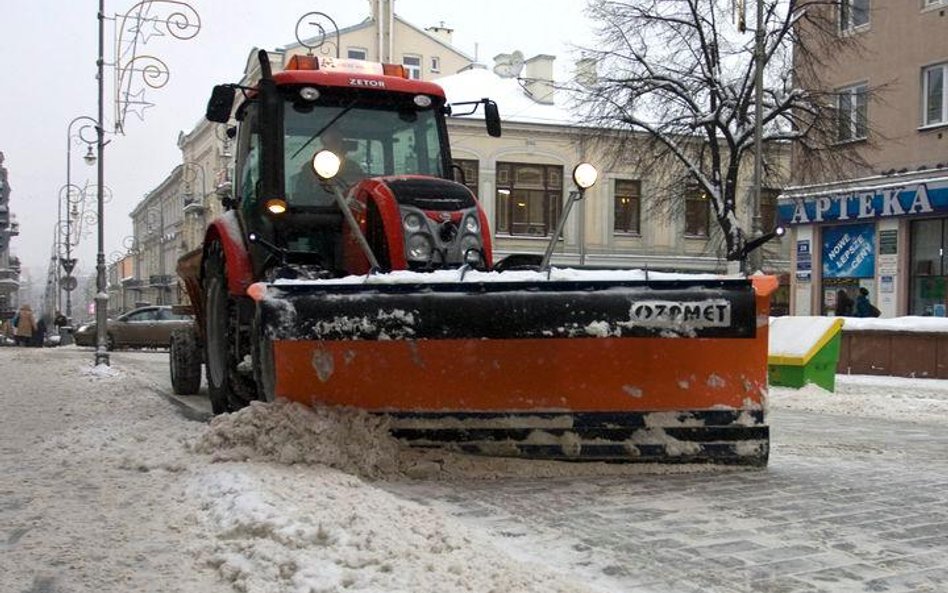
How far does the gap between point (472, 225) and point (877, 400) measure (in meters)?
8.02

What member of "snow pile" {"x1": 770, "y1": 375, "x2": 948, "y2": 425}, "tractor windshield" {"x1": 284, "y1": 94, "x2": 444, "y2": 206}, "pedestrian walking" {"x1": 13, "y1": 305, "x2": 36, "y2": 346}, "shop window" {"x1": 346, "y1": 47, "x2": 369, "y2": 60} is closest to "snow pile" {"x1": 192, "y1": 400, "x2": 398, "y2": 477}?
"tractor windshield" {"x1": 284, "y1": 94, "x2": 444, "y2": 206}

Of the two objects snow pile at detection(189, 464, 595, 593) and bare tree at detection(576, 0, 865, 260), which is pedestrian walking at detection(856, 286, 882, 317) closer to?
bare tree at detection(576, 0, 865, 260)

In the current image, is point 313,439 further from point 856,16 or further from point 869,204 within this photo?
point 856,16

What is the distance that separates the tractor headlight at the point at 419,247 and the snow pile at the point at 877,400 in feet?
22.0

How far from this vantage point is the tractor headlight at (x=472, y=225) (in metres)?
6.38

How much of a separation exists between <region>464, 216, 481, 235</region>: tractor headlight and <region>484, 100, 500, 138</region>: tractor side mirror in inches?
60.0

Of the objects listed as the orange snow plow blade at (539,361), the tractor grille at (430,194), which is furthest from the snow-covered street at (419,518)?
the tractor grille at (430,194)

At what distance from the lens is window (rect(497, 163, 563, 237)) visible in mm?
36219

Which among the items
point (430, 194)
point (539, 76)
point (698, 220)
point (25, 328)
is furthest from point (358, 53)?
point (430, 194)

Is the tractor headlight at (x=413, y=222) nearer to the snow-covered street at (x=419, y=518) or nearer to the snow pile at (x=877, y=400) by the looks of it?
the snow-covered street at (x=419, y=518)

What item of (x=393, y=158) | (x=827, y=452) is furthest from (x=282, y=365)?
(x=827, y=452)

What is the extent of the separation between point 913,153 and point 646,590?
68.9 ft

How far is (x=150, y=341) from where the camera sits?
28.7m

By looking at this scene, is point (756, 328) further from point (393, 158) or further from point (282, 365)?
point (393, 158)
